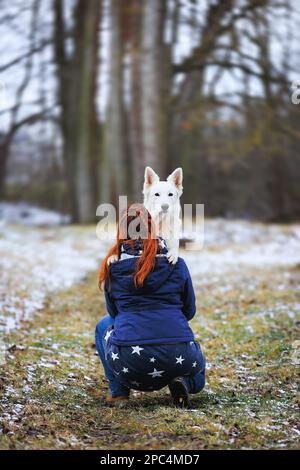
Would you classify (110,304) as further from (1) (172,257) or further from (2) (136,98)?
(2) (136,98)

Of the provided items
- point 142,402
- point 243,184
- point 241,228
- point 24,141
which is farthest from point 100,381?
point 24,141

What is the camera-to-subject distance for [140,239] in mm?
4648

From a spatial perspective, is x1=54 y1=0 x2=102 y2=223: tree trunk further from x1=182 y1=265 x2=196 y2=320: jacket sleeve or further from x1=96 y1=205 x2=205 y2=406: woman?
x1=96 y1=205 x2=205 y2=406: woman

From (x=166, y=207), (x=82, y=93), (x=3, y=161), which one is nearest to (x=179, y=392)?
(x=166, y=207)

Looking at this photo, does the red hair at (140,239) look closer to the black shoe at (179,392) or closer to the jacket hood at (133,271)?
the jacket hood at (133,271)

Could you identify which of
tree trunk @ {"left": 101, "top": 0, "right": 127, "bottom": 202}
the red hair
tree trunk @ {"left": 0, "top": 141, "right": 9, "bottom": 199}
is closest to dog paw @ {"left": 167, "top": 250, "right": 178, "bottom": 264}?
the red hair

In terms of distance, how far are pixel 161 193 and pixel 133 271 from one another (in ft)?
2.25

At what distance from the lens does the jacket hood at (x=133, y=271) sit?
4.57 meters

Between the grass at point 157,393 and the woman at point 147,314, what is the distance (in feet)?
1.07

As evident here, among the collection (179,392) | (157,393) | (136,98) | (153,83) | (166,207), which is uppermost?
(153,83)

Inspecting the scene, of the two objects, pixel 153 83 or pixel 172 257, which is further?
pixel 153 83
